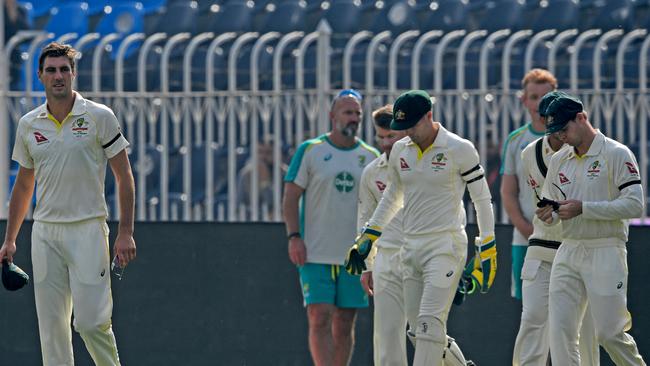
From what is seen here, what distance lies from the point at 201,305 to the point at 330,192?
1276 millimetres

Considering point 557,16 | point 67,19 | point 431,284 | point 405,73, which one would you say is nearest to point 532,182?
point 431,284

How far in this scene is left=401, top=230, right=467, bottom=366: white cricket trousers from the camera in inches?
289

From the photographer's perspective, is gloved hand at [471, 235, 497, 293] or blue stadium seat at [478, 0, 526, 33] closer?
gloved hand at [471, 235, 497, 293]

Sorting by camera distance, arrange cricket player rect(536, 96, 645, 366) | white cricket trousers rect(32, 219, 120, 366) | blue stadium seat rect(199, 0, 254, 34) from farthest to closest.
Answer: blue stadium seat rect(199, 0, 254, 34) < white cricket trousers rect(32, 219, 120, 366) < cricket player rect(536, 96, 645, 366)

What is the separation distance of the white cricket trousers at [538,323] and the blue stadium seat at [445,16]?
4551 mm

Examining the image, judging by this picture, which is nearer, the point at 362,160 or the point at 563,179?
the point at 563,179

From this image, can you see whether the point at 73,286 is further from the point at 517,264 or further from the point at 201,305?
the point at 517,264

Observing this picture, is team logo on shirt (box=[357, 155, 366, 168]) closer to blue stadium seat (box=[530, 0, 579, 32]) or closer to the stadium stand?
the stadium stand

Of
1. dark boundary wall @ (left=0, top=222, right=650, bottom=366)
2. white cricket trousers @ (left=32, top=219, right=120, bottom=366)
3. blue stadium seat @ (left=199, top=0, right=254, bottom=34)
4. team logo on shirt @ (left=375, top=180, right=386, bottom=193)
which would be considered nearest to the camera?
white cricket trousers @ (left=32, top=219, right=120, bottom=366)

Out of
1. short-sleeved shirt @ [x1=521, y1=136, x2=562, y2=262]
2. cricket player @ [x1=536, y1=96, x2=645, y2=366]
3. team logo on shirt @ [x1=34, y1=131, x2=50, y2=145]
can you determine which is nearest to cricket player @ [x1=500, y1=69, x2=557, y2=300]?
short-sleeved shirt @ [x1=521, y1=136, x2=562, y2=262]

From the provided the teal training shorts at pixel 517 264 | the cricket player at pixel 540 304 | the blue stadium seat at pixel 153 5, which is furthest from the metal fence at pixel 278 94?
the cricket player at pixel 540 304

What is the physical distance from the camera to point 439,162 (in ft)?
24.6

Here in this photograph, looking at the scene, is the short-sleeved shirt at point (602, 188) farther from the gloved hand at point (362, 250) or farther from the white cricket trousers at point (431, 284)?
the gloved hand at point (362, 250)

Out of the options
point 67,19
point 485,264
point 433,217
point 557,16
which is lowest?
point 485,264
